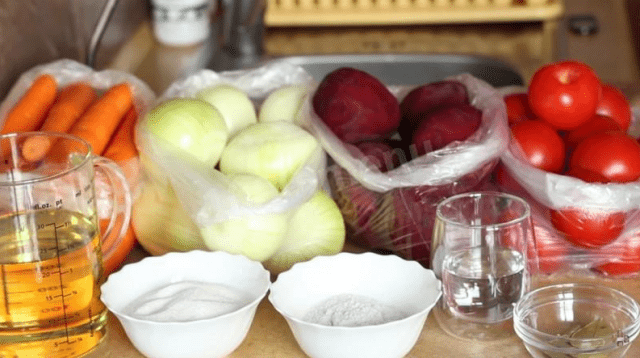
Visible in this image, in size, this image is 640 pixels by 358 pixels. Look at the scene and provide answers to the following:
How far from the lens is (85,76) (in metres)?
1.32

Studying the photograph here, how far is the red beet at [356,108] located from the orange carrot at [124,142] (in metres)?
0.22

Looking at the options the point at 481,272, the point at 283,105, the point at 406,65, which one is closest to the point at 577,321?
the point at 481,272

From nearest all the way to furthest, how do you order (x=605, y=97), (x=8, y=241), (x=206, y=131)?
(x=8, y=241), (x=206, y=131), (x=605, y=97)

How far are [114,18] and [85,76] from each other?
23.3 inches

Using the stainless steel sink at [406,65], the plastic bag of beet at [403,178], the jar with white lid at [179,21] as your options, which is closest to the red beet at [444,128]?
the plastic bag of beet at [403,178]

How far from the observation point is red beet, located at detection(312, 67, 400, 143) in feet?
3.78

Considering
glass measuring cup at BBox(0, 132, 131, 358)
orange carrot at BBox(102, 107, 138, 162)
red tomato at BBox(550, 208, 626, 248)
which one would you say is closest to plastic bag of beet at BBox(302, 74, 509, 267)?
red tomato at BBox(550, 208, 626, 248)

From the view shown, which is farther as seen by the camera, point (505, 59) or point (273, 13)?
point (273, 13)

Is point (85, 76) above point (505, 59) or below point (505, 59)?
above

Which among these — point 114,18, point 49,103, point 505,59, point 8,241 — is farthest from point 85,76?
point 505,59

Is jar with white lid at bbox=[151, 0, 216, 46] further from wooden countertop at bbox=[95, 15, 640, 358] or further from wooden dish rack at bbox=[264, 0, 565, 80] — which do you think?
wooden countertop at bbox=[95, 15, 640, 358]

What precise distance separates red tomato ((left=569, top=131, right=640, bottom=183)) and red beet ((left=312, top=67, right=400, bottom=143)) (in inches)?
9.0

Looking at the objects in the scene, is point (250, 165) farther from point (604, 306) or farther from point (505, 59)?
point (505, 59)

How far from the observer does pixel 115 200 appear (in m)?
1.01
